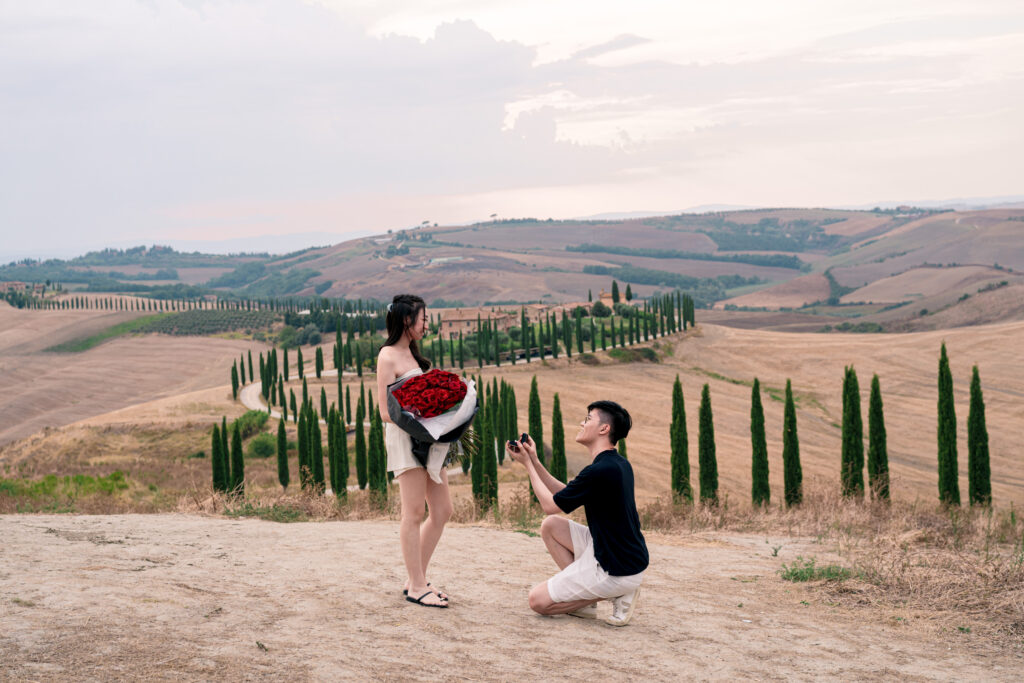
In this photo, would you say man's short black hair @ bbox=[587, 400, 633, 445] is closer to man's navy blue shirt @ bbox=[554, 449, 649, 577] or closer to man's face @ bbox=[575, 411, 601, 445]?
man's face @ bbox=[575, 411, 601, 445]

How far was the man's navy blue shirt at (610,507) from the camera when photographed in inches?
285

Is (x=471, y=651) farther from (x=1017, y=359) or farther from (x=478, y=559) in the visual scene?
(x=1017, y=359)

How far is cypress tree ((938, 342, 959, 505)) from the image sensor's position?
30.4 meters

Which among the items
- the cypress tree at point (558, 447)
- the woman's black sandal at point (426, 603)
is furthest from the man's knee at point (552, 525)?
the cypress tree at point (558, 447)

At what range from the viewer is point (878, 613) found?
8.42m

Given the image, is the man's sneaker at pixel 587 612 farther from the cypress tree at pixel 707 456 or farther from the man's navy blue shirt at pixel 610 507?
the cypress tree at pixel 707 456

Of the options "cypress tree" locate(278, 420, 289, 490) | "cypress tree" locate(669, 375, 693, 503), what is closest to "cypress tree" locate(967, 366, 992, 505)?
"cypress tree" locate(669, 375, 693, 503)

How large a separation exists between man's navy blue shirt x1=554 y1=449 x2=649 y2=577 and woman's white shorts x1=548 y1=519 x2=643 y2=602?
0.06 m

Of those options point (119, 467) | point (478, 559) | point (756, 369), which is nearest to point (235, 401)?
point (119, 467)

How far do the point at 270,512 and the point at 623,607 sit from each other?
7918 mm

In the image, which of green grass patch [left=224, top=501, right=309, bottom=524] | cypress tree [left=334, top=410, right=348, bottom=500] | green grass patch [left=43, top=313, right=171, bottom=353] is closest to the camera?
green grass patch [left=224, top=501, right=309, bottom=524]

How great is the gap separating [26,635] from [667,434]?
56557mm

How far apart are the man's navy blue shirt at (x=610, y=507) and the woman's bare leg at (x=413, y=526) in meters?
1.32

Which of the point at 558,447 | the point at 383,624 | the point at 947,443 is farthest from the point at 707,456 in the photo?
the point at 383,624
